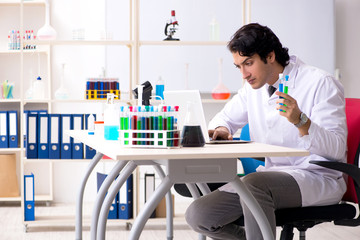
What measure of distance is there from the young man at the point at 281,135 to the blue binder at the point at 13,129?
268 cm

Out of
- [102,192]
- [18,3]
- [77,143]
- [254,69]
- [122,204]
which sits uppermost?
[18,3]

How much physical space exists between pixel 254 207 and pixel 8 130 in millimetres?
3378

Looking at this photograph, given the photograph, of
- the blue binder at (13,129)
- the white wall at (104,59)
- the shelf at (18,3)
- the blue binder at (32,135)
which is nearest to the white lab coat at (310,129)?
the blue binder at (32,135)

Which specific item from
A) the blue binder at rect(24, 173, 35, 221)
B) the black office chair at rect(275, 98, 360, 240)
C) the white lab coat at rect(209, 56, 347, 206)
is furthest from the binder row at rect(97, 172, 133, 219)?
the black office chair at rect(275, 98, 360, 240)

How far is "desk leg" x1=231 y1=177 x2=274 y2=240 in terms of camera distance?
175 centimetres

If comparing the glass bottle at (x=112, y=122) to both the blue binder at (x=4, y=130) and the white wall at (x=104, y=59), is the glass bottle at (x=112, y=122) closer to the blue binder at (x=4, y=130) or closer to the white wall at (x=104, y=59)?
the white wall at (x=104, y=59)

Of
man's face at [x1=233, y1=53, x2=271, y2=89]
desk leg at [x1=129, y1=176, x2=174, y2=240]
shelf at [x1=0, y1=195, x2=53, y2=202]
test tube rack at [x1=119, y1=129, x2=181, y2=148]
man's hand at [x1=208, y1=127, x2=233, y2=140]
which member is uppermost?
man's face at [x1=233, y1=53, x2=271, y2=89]

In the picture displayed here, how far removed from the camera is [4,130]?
4723mm

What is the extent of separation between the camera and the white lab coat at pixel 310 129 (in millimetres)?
2045

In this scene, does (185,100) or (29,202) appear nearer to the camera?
(185,100)

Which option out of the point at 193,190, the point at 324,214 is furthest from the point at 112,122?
the point at 324,214

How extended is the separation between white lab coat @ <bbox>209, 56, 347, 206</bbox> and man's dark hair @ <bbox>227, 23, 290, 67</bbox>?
9cm

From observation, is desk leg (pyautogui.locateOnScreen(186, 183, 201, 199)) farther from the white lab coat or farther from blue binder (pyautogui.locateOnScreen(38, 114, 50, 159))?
blue binder (pyautogui.locateOnScreen(38, 114, 50, 159))

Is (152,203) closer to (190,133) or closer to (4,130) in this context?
(190,133)
